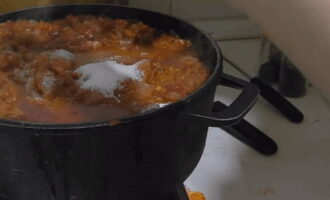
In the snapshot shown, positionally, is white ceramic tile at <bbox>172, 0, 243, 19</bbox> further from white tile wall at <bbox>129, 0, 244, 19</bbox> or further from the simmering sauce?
the simmering sauce

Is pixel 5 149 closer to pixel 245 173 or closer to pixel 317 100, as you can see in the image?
pixel 245 173

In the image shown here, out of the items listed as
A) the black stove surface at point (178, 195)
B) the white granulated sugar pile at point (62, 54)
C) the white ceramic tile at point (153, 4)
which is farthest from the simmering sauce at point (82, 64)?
the white ceramic tile at point (153, 4)

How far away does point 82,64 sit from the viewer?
52cm

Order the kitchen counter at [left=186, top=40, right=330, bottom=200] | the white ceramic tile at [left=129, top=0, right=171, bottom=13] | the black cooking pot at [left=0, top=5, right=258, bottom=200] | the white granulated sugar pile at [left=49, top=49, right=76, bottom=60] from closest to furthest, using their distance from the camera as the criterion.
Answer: the black cooking pot at [left=0, top=5, right=258, bottom=200] < the white granulated sugar pile at [left=49, top=49, right=76, bottom=60] < the kitchen counter at [left=186, top=40, right=330, bottom=200] < the white ceramic tile at [left=129, top=0, right=171, bottom=13]

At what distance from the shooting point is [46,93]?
46 cm

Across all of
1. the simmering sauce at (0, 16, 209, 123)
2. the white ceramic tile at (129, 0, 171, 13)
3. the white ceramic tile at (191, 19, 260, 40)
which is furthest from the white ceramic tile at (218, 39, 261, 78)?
the simmering sauce at (0, 16, 209, 123)

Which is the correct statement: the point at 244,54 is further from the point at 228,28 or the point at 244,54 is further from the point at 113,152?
the point at 113,152

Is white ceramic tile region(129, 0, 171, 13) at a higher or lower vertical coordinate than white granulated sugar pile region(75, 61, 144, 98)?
lower

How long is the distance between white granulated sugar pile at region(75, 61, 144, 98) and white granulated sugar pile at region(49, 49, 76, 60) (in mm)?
26

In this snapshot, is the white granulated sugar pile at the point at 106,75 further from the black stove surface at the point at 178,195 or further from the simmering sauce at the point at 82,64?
the black stove surface at the point at 178,195

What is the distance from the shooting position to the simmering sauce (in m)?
0.44

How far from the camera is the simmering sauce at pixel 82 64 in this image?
1.46 feet

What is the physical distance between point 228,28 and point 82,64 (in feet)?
1.54

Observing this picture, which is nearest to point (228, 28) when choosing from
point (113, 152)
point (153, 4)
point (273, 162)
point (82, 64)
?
point (153, 4)
